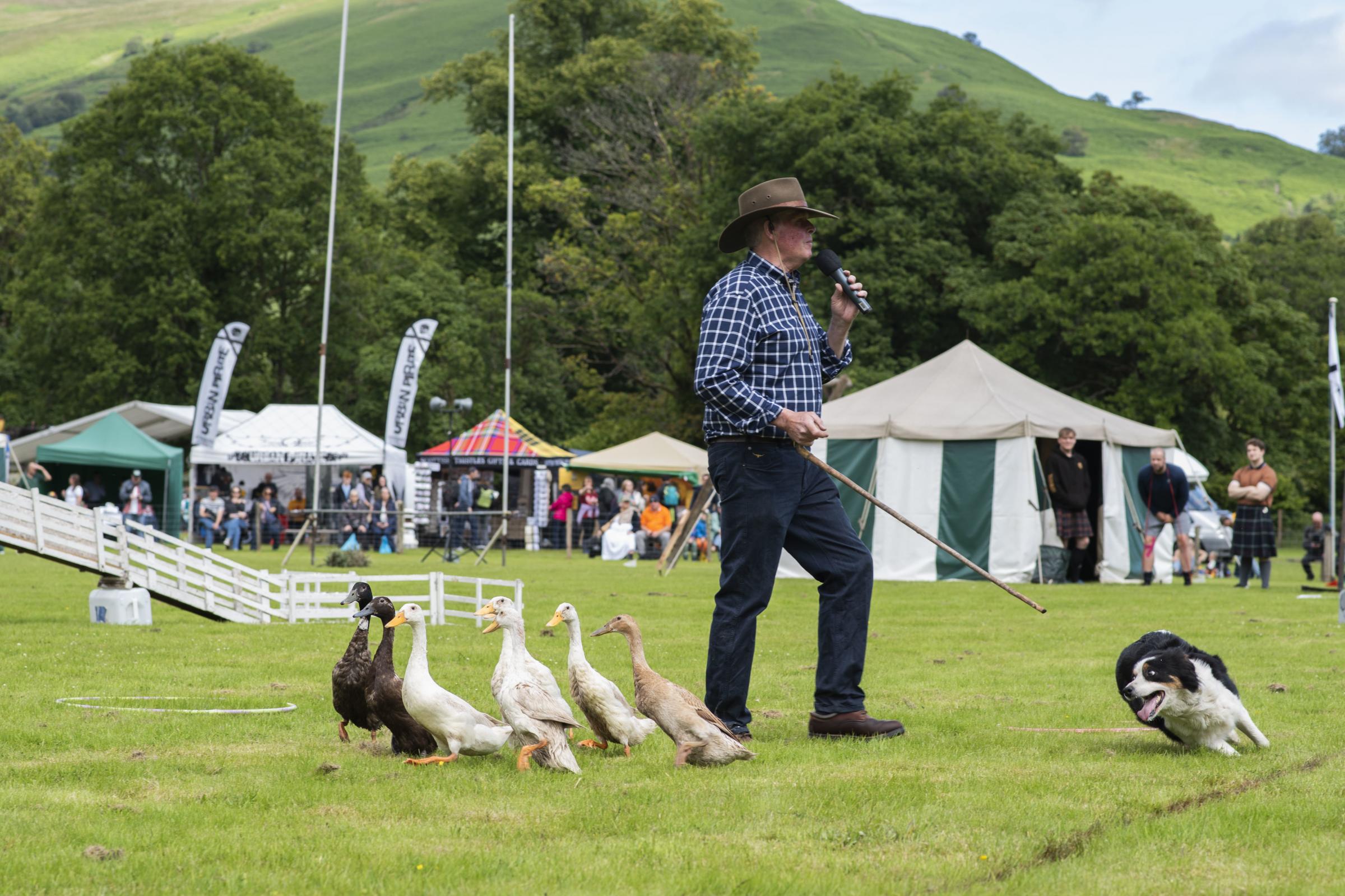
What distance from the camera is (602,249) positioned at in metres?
52.5

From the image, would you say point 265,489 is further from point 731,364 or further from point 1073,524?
point 731,364

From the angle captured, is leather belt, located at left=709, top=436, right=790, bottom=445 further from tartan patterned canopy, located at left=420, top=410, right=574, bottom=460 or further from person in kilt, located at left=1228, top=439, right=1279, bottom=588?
tartan patterned canopy, located at left=420, top=410, right=574, bottom=460

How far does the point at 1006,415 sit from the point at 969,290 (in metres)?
18.4

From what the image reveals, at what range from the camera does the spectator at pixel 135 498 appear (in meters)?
32.1

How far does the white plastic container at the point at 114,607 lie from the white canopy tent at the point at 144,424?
89.7 feet

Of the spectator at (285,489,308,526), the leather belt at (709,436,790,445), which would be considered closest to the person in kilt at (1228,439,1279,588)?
the leather belt at (709,436,790,445)

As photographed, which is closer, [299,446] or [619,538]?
[619,538]

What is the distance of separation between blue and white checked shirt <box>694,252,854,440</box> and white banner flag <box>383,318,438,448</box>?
92.0ft

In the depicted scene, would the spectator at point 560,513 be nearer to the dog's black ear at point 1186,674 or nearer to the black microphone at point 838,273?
the black microphone at point 838,273

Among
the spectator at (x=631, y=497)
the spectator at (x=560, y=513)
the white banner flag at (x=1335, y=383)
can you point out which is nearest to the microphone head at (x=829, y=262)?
the white banner flag at (x=1335, y=383)

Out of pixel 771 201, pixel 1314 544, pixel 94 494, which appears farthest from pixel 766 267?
pixel 94 494

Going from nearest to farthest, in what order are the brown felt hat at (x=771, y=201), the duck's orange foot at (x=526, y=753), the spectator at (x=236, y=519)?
the duck's orange foot at (x=526, y=753), the brown felt hat at (x=771, y=201), the spectator at (x=236, y=519)

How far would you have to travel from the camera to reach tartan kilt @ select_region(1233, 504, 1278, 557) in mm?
19422

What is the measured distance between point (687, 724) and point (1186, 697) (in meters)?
2.02
